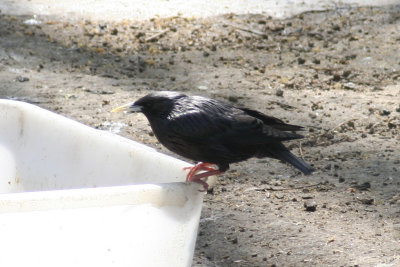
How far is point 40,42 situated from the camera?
5.83m

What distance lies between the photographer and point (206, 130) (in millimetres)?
2979

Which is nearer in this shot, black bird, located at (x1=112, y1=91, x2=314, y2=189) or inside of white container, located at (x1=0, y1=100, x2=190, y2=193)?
inside of white container, located at (x1=0, y1=100, x2=190, y2=193)

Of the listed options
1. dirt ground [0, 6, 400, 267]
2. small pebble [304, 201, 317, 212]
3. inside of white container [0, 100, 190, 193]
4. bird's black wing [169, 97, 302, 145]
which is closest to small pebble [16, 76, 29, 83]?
dirt ground [0, 6, 400, 267]

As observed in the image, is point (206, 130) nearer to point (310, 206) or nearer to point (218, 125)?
point (218, 125)

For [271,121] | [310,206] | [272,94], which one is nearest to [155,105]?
[271,121]

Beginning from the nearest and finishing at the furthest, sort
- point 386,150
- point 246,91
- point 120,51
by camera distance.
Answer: point 386,150 → point 246,91 → point 120,51

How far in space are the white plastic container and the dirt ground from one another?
0.55 metres

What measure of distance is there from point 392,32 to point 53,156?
12.9ft

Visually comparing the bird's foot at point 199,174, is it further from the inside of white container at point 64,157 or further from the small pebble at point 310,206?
the small pebble at point 310,206

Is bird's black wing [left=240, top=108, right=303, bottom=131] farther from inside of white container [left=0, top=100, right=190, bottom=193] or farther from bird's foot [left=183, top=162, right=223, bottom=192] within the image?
inside of white container [left=0, top=100, right=190, bottom=193]

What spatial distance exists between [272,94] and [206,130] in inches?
80.4

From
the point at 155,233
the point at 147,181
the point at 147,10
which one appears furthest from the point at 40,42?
the point at 155,233

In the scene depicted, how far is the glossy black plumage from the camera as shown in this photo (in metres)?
2.97

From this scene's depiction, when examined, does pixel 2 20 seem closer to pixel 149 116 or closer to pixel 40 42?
pixel 40 42
